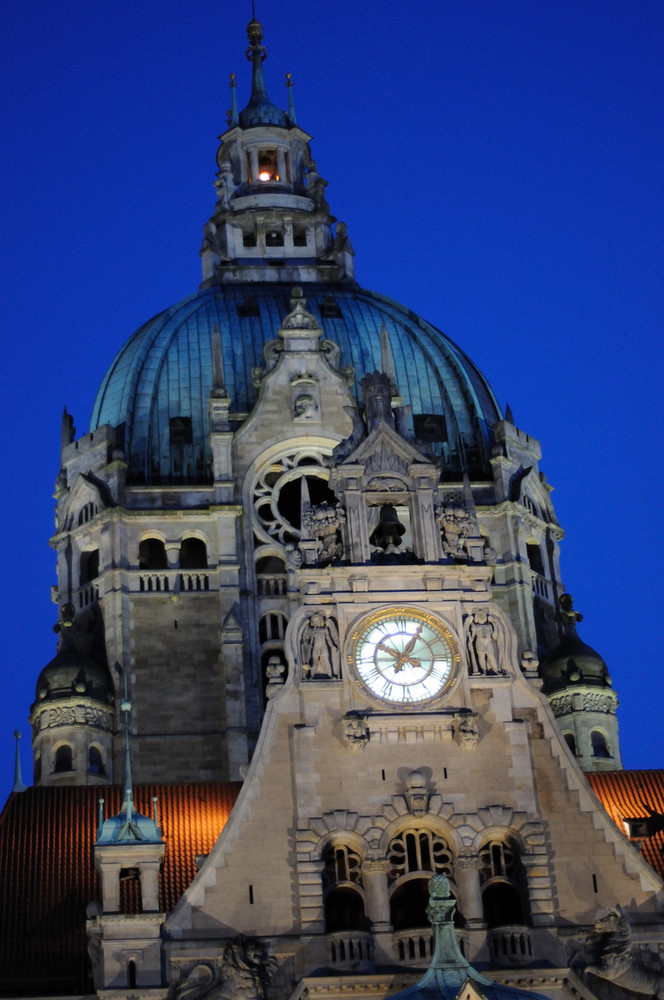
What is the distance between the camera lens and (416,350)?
66.2 meters

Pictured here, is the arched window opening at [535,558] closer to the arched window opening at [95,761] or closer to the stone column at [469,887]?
the arched window opening at [95,761]

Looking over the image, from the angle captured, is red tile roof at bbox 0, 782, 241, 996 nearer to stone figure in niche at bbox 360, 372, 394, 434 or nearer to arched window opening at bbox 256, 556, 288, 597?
stone figure in niche at bbox 360, 372, 394, 434

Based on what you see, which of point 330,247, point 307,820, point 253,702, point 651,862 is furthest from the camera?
point 330,247

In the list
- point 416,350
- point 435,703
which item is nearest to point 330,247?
point 416,350

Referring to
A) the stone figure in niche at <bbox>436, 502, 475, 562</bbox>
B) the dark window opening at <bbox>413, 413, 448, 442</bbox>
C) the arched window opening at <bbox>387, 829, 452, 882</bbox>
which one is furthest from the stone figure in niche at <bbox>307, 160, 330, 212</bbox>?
the arched window opening at <bbox>387, 829, 452, 882</bbox>

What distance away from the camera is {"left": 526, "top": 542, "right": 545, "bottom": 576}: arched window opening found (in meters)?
63.5

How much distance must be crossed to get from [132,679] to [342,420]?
872 cm

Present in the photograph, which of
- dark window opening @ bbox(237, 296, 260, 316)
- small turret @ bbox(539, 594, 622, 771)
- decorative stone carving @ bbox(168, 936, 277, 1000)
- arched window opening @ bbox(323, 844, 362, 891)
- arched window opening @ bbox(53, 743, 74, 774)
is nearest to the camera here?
decorative stone carving @ bbox(168, 936, 277, 1000)

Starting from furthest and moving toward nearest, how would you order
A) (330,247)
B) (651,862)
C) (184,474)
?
(330,247) < (184,474) < (651,862)

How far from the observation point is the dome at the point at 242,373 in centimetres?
6359

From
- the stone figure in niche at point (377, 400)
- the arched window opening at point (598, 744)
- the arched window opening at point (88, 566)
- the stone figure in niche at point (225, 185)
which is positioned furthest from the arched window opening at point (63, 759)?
the stone figure in niche at point (225, 185)

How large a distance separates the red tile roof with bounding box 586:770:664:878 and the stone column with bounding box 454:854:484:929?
4.48 meters

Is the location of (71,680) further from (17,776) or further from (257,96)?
(257,96)

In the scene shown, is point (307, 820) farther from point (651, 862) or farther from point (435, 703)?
point (651, 862)
